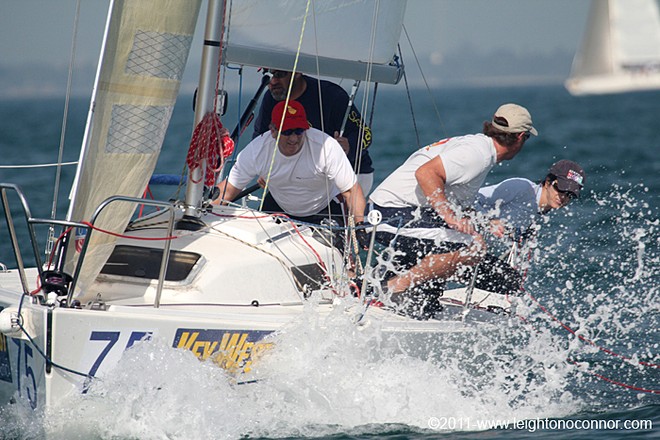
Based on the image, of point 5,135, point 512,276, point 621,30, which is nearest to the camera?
point 512,276

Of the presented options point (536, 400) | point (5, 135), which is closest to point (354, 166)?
point (536, 400)

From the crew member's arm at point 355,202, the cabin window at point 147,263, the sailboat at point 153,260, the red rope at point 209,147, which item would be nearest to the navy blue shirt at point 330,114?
the sailboat at point 153,260

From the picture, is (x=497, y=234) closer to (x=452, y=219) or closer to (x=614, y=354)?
(x=452, y=219)

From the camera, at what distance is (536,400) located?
5.32m

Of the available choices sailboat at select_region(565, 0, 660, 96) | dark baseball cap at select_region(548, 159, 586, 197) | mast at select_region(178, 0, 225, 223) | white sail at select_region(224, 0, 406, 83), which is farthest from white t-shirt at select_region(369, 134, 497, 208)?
sailboat at select_region(565, 0, 660, 96)

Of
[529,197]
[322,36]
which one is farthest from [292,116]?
[529,197]

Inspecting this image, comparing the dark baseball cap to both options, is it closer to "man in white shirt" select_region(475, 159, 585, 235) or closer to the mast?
"man in white shirt" select_region(475, 159, 585, 235)

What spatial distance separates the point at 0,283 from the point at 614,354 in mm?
3805

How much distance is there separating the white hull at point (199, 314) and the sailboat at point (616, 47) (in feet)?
265

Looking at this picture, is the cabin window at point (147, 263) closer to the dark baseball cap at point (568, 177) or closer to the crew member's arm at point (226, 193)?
the crew member's arm at point (226, 193)

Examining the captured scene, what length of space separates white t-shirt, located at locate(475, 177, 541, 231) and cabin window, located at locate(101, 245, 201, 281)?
73.7 inches

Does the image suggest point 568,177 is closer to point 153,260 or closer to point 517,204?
point 517,204

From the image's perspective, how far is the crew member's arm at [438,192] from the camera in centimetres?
532

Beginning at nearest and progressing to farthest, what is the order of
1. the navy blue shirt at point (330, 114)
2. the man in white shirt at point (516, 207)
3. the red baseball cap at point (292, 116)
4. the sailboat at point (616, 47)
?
the red baseball cap at point (292, 116) < the man in white shirt at point (516, 207) < the navy blue shirt at point (330, 114) < the sailboat at point (616, 47)
